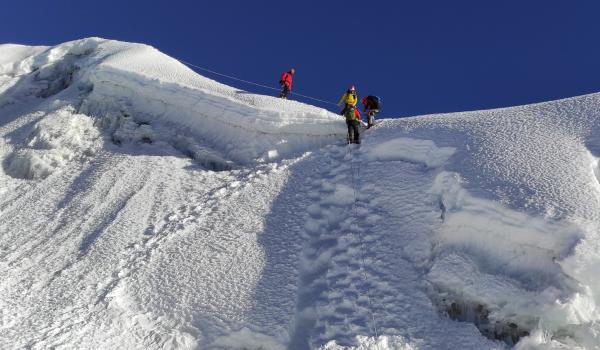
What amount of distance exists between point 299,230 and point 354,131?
3.87 metres

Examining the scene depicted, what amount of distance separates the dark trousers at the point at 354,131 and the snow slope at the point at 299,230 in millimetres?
336

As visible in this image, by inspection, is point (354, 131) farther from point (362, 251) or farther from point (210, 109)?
point (362, 251)

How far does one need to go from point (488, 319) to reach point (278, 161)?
24.3 feet

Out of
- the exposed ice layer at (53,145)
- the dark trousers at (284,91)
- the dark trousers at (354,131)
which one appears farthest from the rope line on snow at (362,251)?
the exposed ice layer at (53,145)

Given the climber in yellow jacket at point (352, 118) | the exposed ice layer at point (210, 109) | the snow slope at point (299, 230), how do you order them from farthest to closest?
1. the exposed ice layer at point (210, 109)
2. the climber in yellow jacket at point (352, 118)
3. the snow slope at point (299, 230)

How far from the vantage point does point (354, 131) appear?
48.1 feet

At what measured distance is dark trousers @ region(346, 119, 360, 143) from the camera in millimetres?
14547

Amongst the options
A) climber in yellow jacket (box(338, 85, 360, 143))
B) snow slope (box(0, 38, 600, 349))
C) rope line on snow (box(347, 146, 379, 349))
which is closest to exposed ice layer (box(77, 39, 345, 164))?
snow slope (box(0, 38, 600, 349))

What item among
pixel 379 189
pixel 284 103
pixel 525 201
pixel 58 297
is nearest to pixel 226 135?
pixel 284 103

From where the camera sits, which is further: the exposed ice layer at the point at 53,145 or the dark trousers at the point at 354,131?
the exposed ice layer at the point at 53,145

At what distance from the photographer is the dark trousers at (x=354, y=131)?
47.7 feet

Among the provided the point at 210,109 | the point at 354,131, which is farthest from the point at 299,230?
the point at 210,109

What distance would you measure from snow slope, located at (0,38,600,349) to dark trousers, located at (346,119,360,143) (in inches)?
13.2

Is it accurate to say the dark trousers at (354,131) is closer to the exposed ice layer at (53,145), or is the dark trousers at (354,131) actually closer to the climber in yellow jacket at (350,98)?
the climber in yellow jacket at (350,98)
